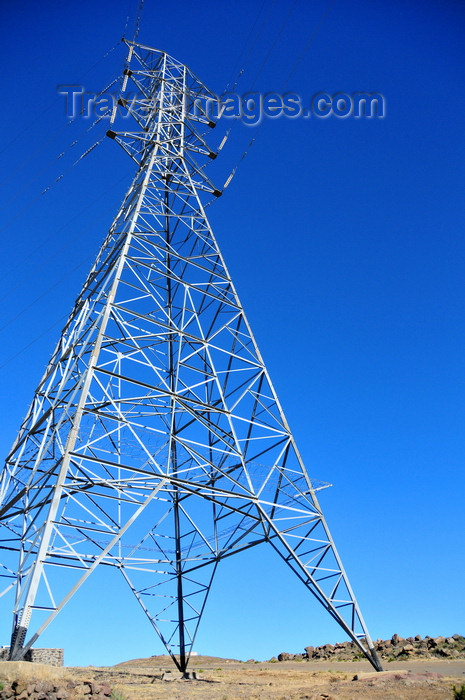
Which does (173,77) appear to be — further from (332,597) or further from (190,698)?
(190,698)

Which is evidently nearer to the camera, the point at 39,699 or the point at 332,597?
the point at 39,699

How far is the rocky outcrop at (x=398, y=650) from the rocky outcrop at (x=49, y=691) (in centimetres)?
1681

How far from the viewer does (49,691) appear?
9.85 m

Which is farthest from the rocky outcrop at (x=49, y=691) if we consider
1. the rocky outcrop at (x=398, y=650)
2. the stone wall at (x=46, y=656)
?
the rocky outcrop at (x=398, y=650)

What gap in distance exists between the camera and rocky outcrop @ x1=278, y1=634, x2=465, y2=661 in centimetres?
2277

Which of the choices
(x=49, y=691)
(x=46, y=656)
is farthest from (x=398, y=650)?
(x=49, y=691)

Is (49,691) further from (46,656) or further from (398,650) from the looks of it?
(398,650)

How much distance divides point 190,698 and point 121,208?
19.0 m

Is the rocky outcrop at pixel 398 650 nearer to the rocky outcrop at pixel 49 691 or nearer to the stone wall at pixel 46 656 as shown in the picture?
the stone wall at pixel 46 656

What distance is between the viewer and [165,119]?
26.6 meters

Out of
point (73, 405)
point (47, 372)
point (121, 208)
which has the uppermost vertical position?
point (121, 208)

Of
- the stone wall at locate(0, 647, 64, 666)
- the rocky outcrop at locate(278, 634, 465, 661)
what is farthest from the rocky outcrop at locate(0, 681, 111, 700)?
the rocky outcrop at locate(278, 634, 465, 661)

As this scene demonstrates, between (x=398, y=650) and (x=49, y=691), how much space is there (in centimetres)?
1975

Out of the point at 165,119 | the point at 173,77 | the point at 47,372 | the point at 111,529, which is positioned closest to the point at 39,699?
the point at 111,529
